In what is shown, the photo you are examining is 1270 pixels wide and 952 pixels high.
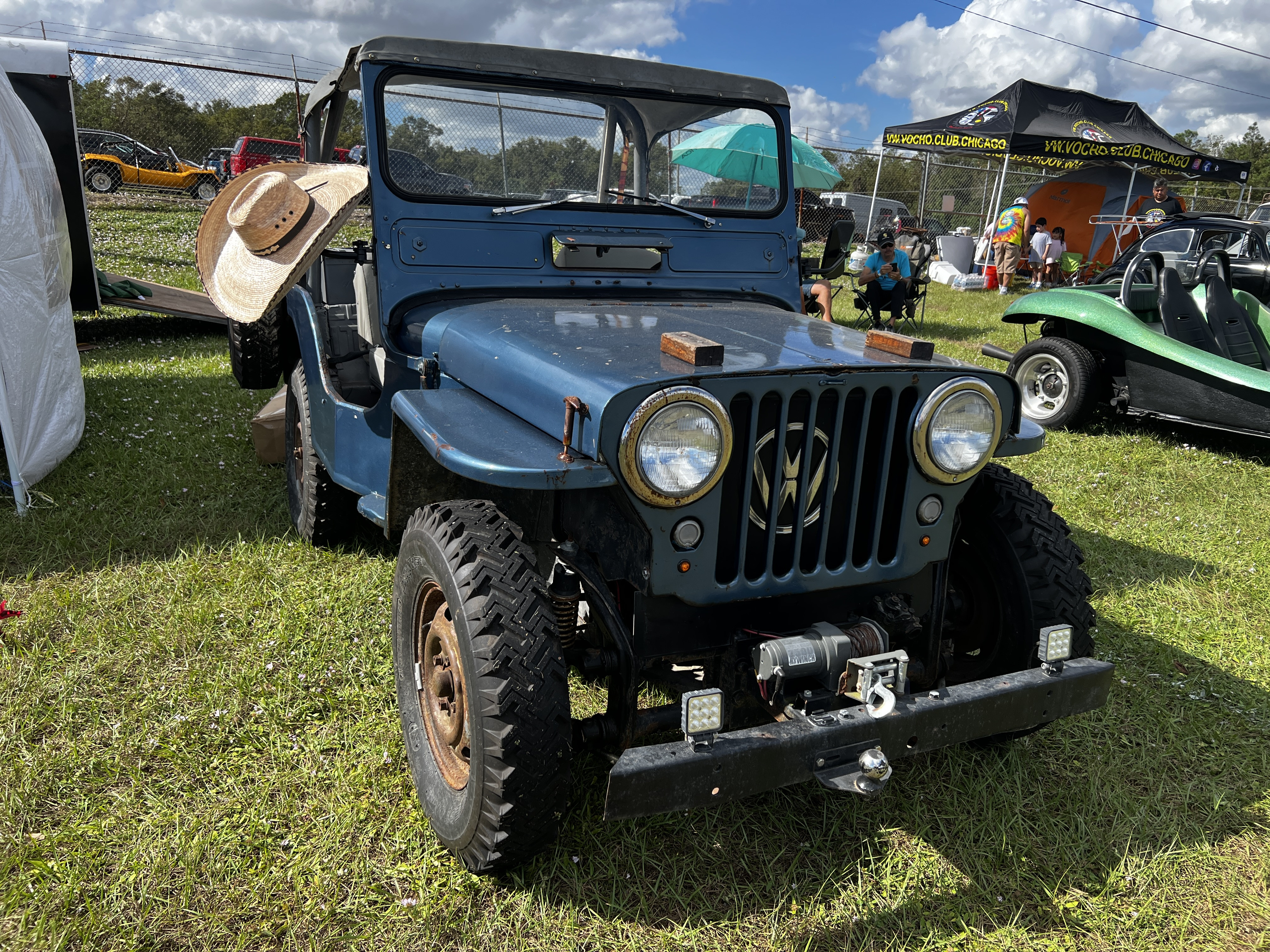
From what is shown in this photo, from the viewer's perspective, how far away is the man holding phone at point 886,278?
1017 centimetres

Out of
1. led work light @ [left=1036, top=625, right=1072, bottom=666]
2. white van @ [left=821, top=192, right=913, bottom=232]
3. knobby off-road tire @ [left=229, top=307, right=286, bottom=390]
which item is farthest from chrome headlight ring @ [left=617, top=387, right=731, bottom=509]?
white van @ [left=821, top=192, right=913, bottom=232]

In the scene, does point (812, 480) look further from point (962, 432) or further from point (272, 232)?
point (272, 232)

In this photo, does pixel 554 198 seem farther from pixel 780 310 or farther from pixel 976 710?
pixel 976 710

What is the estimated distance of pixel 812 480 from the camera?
2242mm

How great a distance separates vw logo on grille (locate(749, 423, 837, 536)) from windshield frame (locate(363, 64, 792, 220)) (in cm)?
157

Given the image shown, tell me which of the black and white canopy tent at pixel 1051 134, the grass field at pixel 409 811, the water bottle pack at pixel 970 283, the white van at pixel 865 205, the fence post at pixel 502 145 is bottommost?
the grass field at pixel 409 811

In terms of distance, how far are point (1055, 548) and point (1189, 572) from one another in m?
2.31

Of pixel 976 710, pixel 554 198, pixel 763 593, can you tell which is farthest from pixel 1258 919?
pixel 554 198

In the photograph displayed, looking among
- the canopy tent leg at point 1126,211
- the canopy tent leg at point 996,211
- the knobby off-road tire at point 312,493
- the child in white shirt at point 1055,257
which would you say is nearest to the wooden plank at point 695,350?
the knobby off-road tire at point 312,493

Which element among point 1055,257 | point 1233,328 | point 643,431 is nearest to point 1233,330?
point 1233,328

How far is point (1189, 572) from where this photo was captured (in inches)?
170

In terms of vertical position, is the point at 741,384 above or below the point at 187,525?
above

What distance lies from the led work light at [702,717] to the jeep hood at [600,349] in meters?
0.59

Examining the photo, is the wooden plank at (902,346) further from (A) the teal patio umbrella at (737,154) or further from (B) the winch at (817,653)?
(A) the teal patio umbrella at (737,154)
